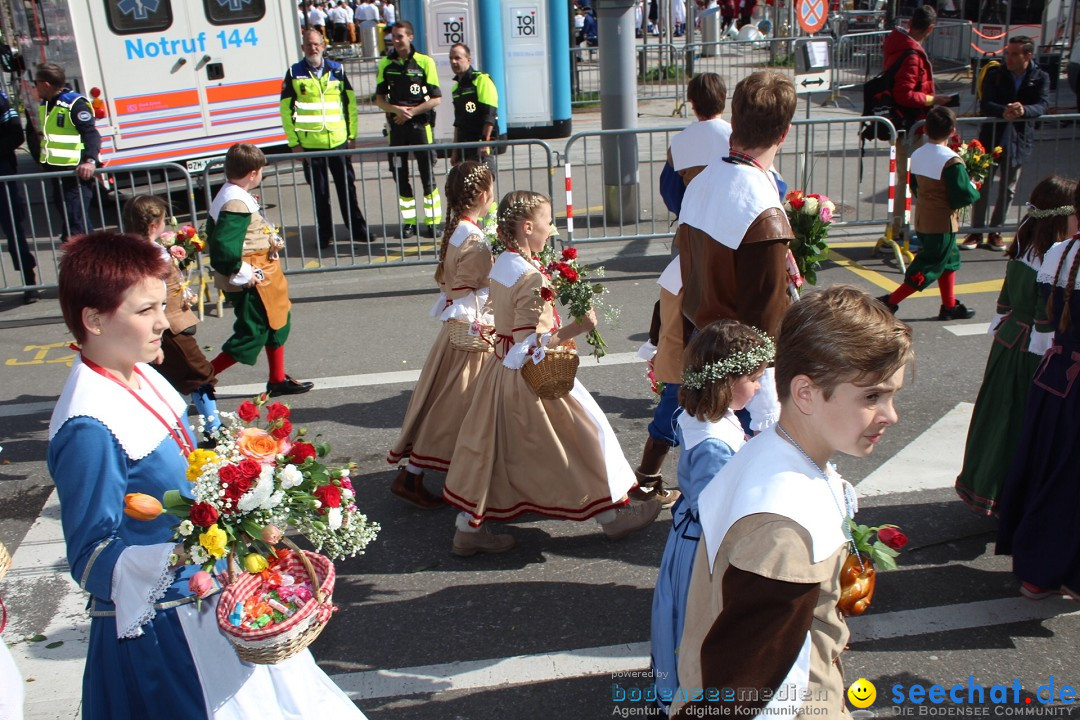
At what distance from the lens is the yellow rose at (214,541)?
255 cm

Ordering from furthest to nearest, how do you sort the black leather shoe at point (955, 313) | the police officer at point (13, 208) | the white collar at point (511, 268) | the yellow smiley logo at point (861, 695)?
the police officer at point (13, 208), the black leather shoe at point (955, 313), the white collar at point (511, 268), the yellow smiley logo at point (861, 695)

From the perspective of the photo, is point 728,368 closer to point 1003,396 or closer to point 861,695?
point 861,695

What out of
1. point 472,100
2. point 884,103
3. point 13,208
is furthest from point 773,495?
point 472,100

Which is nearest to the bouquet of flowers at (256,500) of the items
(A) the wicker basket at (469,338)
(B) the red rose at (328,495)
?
(B) the red rose at (328,495)

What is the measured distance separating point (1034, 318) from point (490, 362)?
2.45 meters

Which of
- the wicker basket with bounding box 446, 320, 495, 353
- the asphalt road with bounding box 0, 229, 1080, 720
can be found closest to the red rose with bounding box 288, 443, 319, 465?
the asphalt road with bounding box 0, 229, 1080, 720

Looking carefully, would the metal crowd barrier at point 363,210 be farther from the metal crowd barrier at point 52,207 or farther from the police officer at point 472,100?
the metal crowd barrier at point 52,207

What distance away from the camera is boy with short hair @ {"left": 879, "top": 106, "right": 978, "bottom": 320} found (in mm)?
7691

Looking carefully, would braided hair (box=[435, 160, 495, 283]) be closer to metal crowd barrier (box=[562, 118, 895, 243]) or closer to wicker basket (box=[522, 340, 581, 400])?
wicker basket (box=[522, 340, 581, 400])

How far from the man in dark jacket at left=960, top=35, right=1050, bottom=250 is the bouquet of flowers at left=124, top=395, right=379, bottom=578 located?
8.98m

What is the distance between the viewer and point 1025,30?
19.4 metres

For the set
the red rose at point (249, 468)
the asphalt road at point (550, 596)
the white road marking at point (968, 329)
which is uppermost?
the red rose at point (249, 468)

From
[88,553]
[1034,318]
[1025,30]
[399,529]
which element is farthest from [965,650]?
[1025,30]

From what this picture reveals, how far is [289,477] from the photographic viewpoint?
2705mm
